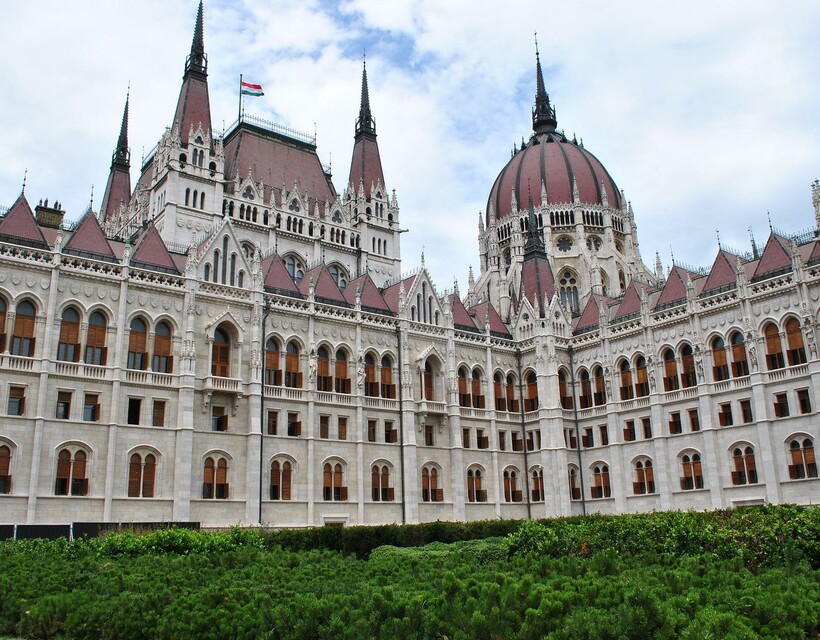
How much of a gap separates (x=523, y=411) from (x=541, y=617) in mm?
46968

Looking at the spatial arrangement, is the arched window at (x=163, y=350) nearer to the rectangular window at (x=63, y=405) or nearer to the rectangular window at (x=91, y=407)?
the rectangular window at (x=91, y=407)

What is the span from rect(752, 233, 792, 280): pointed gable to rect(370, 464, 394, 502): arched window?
2616 centimetres

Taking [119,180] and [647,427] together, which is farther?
[119,180]

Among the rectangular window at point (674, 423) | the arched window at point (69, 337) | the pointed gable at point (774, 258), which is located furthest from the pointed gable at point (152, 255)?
the pointed gable at point (774, 258)

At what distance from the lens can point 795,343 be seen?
44.3m

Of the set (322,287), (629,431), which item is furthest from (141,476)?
(629,431)

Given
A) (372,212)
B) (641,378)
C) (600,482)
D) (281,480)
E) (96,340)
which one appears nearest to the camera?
(96,340)

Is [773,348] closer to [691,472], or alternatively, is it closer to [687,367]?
[687,367]

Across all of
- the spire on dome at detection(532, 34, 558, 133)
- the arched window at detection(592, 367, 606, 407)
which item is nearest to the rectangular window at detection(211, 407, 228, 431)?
the arched window at detection(592, 367, 606, 407)

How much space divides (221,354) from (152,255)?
693 centimetres

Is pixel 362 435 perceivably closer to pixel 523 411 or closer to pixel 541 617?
pixel 523 411

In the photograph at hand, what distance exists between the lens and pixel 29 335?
38250 mm

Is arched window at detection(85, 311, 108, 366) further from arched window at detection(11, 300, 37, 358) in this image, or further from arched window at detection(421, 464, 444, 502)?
arched window at detection(421, 464, 444, 502)

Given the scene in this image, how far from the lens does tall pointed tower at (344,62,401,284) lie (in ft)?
213
